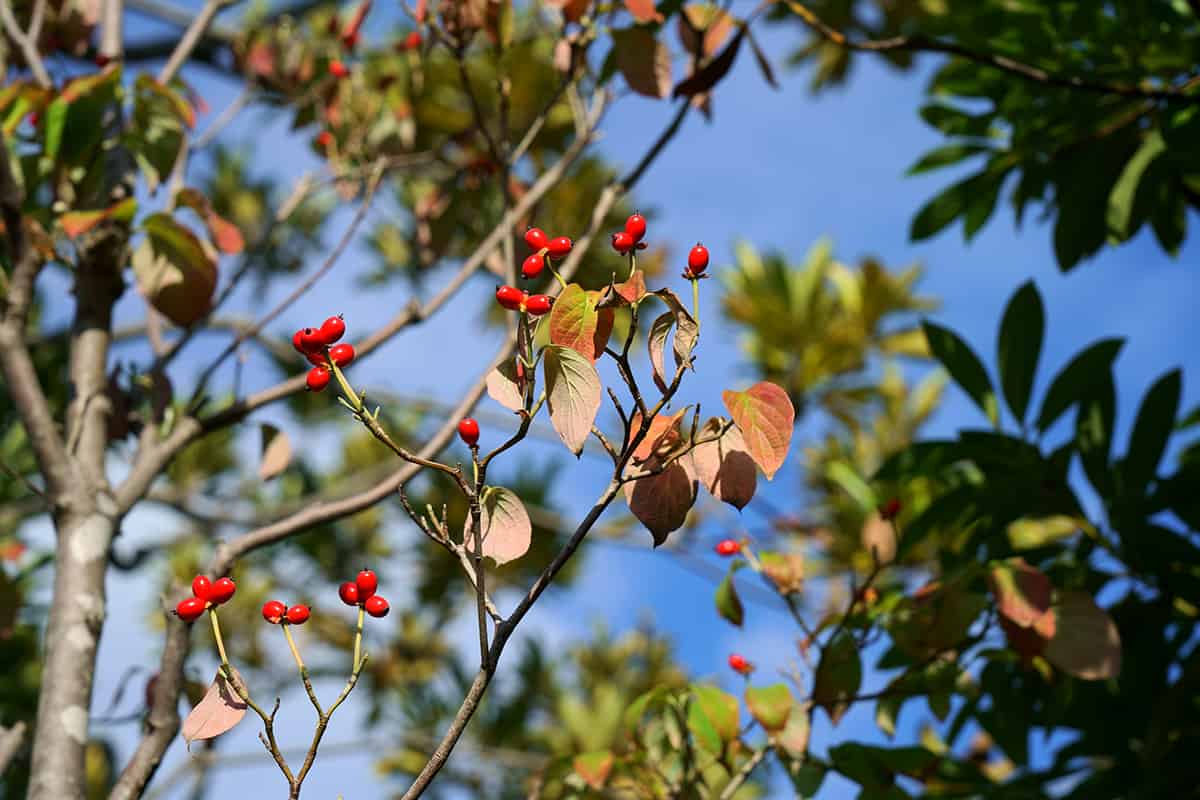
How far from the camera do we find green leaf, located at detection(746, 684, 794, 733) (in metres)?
1.28

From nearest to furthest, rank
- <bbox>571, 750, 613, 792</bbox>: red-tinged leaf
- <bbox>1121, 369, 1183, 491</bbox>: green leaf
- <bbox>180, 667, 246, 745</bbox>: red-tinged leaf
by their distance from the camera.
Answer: <bbox>180, 667, 246, 745</bbox>: red-tinged leaf
<bbox>571, 750, 613, 792</bbox>: red-tinged leaf
<bbox>1121, 369, 1183, 491</bbox>: green leaf

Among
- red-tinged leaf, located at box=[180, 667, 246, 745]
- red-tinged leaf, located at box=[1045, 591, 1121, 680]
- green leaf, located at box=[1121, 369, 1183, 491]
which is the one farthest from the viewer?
green leaf, located at box=[1121, 369, 1183, 491]

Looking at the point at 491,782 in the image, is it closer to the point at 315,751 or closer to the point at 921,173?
the point at 921,173

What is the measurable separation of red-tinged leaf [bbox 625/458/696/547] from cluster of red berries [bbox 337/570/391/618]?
0.66 ft

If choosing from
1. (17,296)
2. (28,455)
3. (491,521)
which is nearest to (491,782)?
(28,455)

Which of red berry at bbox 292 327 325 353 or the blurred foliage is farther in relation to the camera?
the blurred foliage

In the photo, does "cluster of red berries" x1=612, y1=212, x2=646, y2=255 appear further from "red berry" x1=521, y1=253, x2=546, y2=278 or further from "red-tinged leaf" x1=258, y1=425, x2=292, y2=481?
"red-tinged leaf" x1=258, y1=425, x2=292, y2=481

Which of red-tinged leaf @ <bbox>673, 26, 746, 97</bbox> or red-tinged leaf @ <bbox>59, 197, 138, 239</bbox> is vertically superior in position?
red-tinged leaf @ <bbox>673, 26, 746, 97</bbox>

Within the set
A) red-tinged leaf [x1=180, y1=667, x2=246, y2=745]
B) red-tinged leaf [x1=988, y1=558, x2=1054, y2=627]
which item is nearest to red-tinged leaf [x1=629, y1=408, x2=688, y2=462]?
red-tinged leaf [x1=180, y1=667, x2=246, y2=745]

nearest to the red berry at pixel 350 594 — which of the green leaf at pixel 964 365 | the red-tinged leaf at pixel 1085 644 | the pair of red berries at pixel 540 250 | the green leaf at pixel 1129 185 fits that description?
the pair of red berries at pixel 540 250

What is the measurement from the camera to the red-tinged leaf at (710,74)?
1444 mm

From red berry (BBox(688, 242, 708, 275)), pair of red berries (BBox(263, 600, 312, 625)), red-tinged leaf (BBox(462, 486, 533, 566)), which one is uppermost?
red berry (BBox(688, 242, 708, 275))

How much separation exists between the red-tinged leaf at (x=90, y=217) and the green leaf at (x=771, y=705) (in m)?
1.03

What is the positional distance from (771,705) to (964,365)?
0.72 meters
